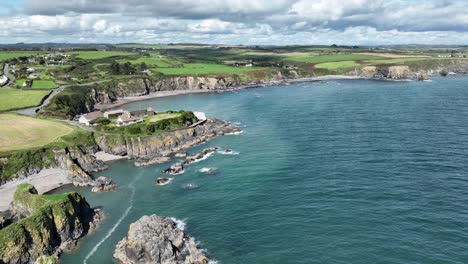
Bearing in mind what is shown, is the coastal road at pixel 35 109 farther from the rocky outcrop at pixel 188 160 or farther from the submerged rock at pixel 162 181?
the submerged rock at pixel 162 181

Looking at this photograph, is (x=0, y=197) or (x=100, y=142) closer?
(x=0, y=197)

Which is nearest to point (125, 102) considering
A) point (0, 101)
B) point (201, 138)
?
point (0, 101)

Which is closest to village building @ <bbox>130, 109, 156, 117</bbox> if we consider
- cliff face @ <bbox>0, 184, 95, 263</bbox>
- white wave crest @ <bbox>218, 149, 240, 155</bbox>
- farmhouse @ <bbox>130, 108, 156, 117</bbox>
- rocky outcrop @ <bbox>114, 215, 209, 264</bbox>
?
farmhouse @ <bbox>130, 108, 156, 117</bbox>

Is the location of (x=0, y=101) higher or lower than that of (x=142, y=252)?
higher

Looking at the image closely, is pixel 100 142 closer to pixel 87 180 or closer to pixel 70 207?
pixel 87 180

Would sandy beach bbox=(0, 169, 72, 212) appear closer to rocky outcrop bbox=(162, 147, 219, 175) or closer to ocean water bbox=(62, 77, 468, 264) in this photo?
ocean water bbox=(62, 77, 468, 264)

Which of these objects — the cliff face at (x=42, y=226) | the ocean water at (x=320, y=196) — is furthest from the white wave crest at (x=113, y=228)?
the cliff face at (x=42, y=226)
